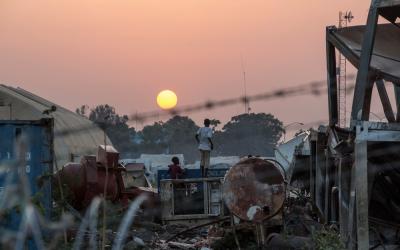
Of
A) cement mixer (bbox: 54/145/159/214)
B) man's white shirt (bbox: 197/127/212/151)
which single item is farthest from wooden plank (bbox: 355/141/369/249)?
man's white shirt (bbox: 197/127/212/151)

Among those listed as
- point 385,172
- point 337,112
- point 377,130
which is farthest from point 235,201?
point 377,130

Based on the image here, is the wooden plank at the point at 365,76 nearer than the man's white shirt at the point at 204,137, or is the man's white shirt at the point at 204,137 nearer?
the wooden plank at the point at 365,76

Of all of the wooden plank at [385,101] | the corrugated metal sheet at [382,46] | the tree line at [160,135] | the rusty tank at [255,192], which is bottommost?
the rusty tank at [255,192]

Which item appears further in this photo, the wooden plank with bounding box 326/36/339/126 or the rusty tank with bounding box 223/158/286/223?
the rusty tank with bounding box 223/158/286/223

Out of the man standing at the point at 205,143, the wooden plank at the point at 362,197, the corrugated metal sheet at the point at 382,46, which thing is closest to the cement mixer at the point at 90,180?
the man standing at the point at 205,143

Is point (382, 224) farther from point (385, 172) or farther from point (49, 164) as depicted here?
point (49, 164)

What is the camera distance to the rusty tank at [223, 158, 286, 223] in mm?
9344

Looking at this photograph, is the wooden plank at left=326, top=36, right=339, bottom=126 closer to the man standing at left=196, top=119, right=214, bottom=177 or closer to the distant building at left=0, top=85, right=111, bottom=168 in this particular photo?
the man standing at left=196, top=119, right=214, bottom=177

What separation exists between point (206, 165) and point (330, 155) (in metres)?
5.95

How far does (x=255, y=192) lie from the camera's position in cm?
941

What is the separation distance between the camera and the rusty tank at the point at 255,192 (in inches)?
368

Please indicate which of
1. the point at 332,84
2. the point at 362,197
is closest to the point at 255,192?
the point at 332,84

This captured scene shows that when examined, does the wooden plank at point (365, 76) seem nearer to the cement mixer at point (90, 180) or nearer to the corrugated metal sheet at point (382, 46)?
the corrugated metal sheet at point (382, 46)

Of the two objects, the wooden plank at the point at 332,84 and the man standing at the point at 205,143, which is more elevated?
the wooden plank at the point at 332,84
